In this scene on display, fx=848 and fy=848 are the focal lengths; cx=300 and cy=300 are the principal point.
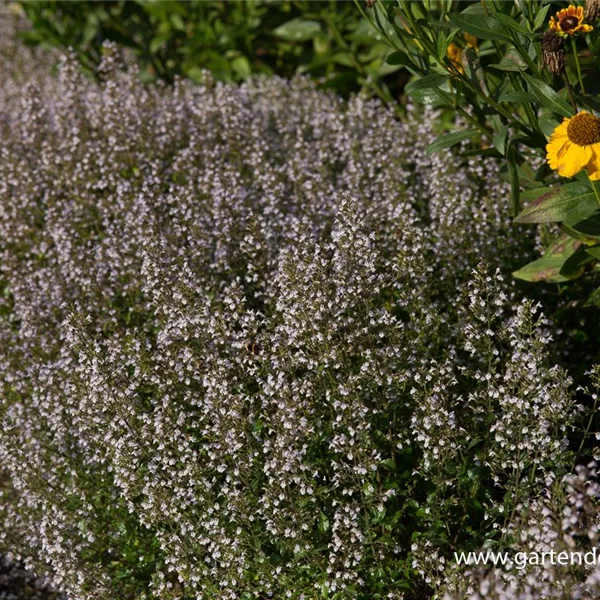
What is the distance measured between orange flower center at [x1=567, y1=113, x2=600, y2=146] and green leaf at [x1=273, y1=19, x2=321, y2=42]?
415cm

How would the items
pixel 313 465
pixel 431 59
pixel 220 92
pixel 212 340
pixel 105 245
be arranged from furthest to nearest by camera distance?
pixel 220 92 → pixel 105 245 → pixel 431 59 → pixel 212 340 → pixel 313 465

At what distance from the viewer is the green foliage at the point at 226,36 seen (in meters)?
7.08

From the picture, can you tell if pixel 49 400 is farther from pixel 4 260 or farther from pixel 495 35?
pixel 495 35

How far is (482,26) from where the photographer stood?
3678 millimetres

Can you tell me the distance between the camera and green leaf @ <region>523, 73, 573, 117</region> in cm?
364

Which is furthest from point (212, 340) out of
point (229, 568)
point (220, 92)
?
point (220, 92)

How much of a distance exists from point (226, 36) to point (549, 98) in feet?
14.7

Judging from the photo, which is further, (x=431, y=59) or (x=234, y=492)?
(x=431, y=59)

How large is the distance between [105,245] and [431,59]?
6.79 ft

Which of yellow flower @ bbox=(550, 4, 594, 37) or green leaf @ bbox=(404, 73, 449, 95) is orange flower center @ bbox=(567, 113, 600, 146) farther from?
green leaf @ bbox=(404, 73, 449, 95)

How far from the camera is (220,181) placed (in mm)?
4871

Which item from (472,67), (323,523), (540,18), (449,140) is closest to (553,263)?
(449,140)

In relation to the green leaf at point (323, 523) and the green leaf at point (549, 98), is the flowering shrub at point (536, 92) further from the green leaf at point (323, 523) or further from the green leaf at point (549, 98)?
the green leaf at point (323, 523)

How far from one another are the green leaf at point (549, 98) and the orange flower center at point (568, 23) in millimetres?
433
